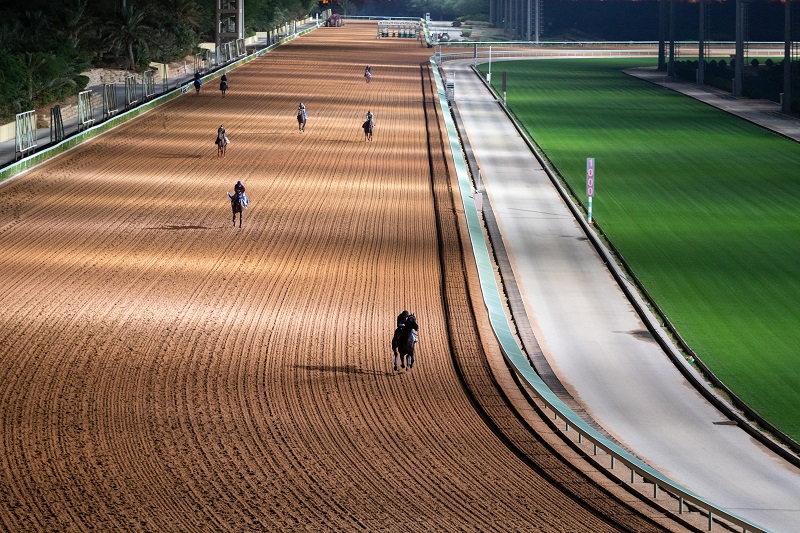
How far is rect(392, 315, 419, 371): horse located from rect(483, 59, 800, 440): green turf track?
19.3 ft

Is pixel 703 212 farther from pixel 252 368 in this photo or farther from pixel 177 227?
pixel 252 368

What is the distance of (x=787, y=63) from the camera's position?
6375 centimetres

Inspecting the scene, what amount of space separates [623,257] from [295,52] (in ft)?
226

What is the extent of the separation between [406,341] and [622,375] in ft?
16.7

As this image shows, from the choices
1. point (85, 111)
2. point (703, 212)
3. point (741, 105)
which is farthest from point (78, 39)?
point (703, 212)

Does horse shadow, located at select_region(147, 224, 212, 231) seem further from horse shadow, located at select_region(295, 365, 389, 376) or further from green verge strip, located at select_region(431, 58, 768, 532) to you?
horse shadow, located at select_region(295, 365, 389, 376)

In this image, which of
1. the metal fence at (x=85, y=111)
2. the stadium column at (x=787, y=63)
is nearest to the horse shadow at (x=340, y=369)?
the metal fence at (x=85, y=111)

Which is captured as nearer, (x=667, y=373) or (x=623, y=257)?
(x=667, y=373)

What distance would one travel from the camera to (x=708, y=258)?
35.0 meters

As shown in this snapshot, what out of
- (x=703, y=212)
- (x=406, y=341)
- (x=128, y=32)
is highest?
(x=128, y=32)

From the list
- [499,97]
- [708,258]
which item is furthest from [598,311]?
[499,97]

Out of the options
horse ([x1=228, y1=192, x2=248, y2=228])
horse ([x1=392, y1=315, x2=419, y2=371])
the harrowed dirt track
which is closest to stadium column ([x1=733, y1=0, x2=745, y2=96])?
the harrowed dirt track

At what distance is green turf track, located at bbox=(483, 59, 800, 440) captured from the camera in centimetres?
2670

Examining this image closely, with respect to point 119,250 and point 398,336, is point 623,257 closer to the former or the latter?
point 119,250
